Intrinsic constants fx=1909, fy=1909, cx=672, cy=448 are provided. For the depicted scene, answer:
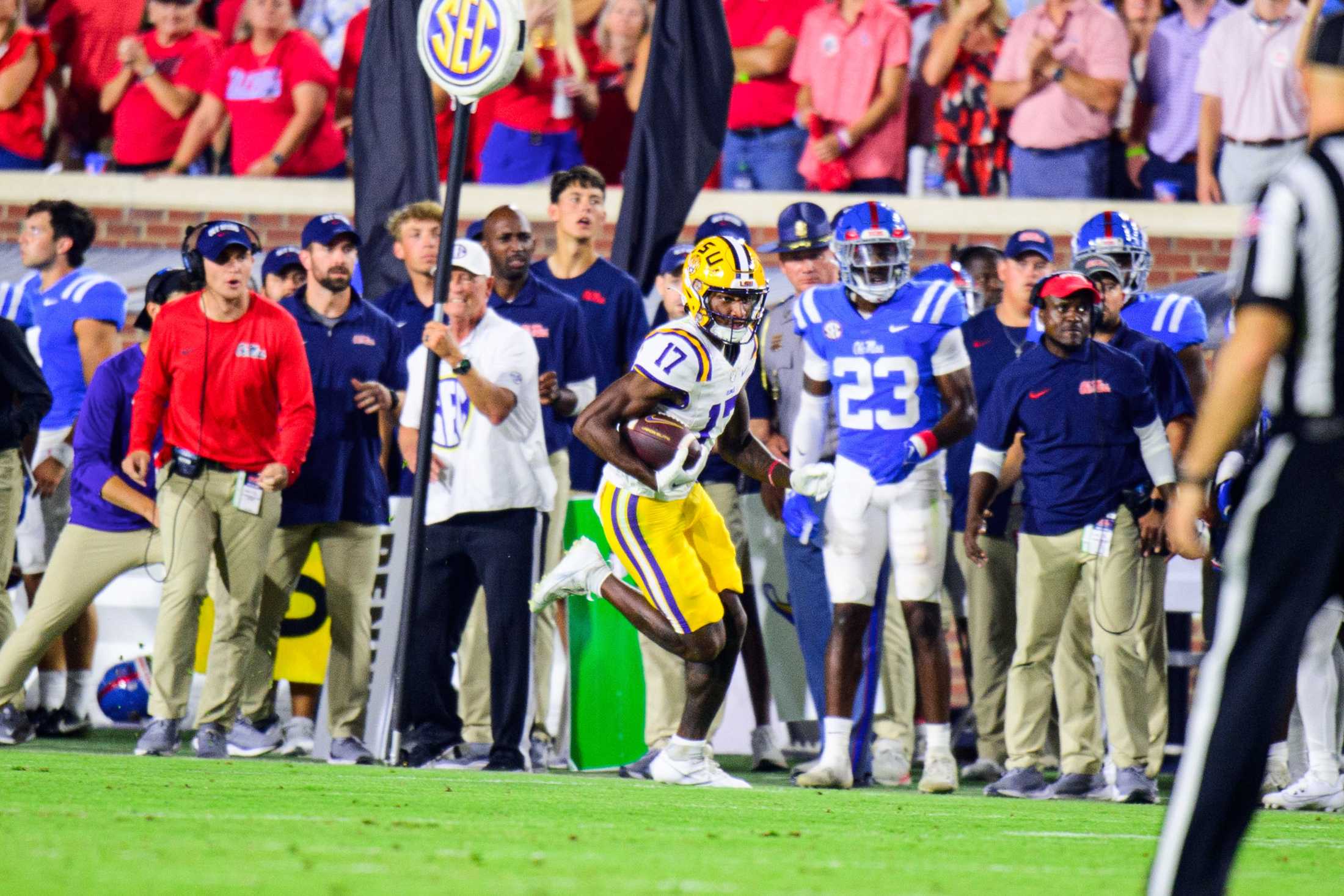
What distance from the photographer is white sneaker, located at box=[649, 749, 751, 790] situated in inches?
296

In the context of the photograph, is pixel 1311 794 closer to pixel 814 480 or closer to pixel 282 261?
pixel 814 480

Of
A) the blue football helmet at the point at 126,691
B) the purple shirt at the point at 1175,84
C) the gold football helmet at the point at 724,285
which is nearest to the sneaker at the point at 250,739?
the blue football helmet at the point at 126,691

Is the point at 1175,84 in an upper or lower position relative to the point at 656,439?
upper

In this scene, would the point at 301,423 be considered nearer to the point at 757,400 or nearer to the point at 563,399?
the point at 563,399

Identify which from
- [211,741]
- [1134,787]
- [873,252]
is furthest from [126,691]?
[1134,787]

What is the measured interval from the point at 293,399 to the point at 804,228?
268cm

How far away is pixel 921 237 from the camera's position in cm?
1251

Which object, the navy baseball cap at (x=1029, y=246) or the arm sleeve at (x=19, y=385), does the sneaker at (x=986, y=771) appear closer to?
the navy baseball cap at (x=1029, y=246)

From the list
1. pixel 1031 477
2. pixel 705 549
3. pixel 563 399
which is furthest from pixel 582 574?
pixel 1031 477

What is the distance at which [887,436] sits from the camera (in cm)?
812

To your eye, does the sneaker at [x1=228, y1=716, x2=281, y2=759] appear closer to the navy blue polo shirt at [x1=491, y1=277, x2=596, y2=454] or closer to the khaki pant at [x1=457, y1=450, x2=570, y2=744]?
the khaki pant at [x1=457, y1=450, x2=570, y2=744]

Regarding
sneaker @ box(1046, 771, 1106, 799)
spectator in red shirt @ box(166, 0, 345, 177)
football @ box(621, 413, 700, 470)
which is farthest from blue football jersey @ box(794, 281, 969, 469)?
spectator in red shirt @ box(166, 0, 345, 177)

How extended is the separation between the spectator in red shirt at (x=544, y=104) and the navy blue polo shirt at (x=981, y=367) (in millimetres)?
3832

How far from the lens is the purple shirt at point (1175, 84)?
12.1 meters
